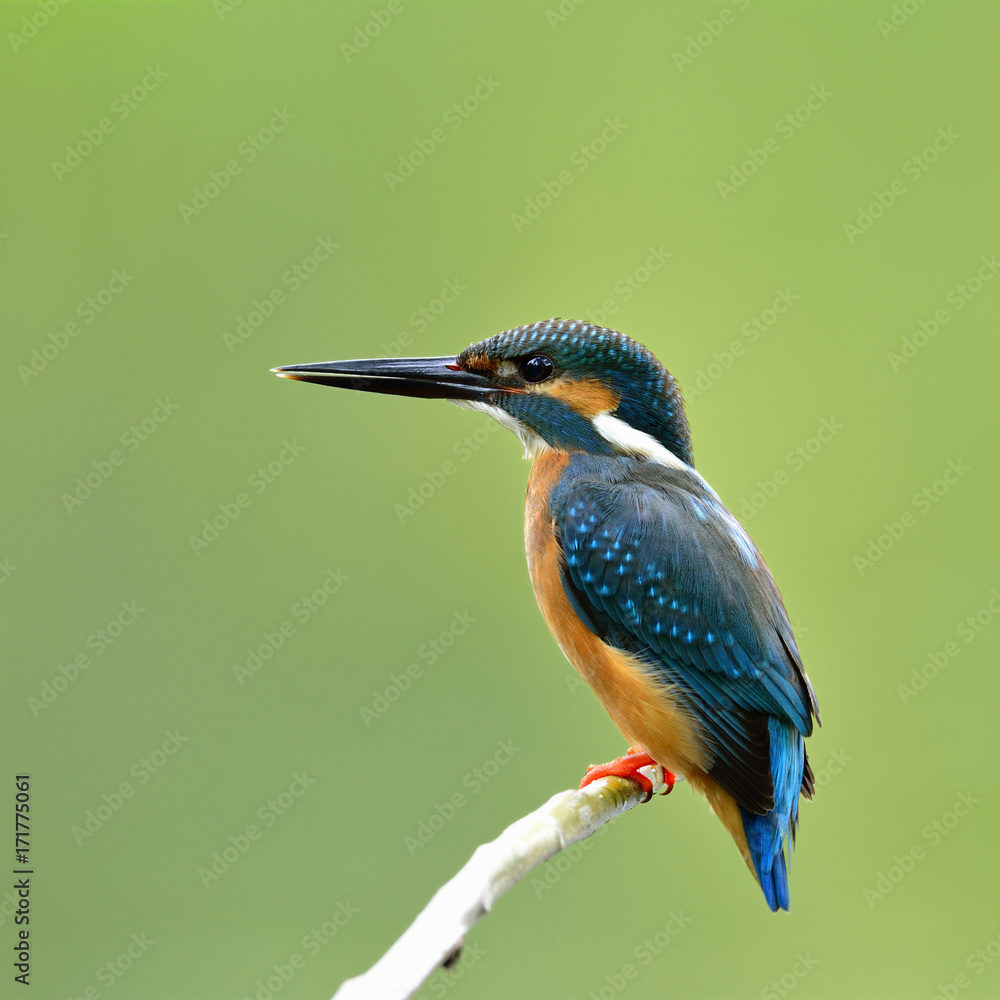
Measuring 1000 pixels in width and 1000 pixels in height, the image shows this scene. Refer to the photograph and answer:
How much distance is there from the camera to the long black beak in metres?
1.96

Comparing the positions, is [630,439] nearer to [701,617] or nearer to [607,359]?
[607,359]

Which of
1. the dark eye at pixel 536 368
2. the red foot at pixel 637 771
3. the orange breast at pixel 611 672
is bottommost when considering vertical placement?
the red foot at pixel 637 771

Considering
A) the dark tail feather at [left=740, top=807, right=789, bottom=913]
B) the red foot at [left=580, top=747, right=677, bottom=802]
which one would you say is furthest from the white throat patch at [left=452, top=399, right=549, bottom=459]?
the dark tail feather at [left=740, top=807, right=789, bottom=913]

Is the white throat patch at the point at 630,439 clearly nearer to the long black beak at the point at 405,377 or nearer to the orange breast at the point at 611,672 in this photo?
the orange breast at the point at 611,672

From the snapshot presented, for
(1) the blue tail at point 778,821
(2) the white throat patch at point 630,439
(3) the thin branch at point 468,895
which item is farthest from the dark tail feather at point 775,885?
(2) the white throat patch at point 630,439

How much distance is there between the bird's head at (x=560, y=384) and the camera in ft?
6.48

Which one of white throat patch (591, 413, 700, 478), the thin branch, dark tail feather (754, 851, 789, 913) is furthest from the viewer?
white throat patch (591, 413, 700, 478)

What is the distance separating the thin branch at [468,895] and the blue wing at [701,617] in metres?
0.47

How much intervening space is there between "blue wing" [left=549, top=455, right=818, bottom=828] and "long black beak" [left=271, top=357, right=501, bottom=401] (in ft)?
1.00

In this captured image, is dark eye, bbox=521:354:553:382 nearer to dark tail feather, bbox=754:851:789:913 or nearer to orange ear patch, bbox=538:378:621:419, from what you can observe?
orange ear patch, bbox=538:378:621:419

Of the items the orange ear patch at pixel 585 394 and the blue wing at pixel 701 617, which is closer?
the blue wing at pixel 701 617

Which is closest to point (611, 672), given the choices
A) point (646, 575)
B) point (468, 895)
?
point (646, 575)

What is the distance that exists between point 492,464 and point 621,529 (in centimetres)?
162

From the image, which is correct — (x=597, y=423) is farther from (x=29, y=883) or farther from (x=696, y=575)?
(x=29, y=883)
